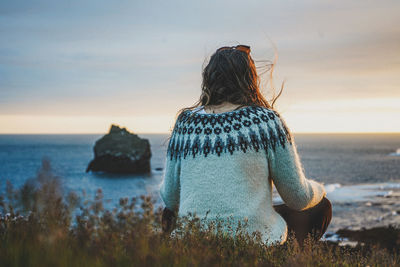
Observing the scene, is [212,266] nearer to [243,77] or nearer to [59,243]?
[59,243]

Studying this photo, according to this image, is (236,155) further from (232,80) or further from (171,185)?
(171,185)

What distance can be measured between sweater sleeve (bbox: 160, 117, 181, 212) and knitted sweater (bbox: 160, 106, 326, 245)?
7.4 inches

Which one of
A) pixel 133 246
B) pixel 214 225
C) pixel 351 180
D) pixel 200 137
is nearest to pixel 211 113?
pixel 200 137

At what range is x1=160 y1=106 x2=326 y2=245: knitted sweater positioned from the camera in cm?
279

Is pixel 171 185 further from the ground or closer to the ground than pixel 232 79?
closer to the ground

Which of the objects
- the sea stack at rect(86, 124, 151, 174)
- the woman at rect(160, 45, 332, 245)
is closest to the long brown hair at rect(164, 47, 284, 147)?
the woman at rect(160, 45, 332, 245)

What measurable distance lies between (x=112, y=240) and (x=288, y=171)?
1434 millimetres

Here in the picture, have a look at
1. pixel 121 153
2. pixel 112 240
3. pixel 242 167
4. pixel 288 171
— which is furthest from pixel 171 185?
pixel 121 153

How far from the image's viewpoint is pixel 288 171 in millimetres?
2871

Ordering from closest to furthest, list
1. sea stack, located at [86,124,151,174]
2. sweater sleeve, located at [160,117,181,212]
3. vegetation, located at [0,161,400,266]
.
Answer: vegetation, located at [0,161,400,266] < sweater sleeve, located at [160,117,181,212] < sea stack, located at [86,124,151,174]

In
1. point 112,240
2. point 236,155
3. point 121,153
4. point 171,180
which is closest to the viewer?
point 112,240

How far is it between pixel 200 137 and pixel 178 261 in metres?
1.13

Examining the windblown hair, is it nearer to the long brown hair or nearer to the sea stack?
the long brown hair

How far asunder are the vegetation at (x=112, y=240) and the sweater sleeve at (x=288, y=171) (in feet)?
1.37
